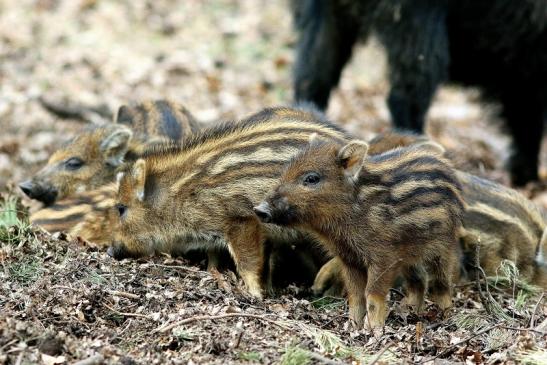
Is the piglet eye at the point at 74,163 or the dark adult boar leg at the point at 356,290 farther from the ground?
the dark adult boar leg at the point at 356,290

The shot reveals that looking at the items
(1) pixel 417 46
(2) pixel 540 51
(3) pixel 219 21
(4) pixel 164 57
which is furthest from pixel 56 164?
(3) pixel 219 21

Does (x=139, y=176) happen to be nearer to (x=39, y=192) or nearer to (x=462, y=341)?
(x=39, y=192)

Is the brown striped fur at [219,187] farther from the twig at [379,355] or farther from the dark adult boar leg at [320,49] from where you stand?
the dark adult boar leg at [320,49]

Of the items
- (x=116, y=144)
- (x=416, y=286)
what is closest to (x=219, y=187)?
(x=416, y=286)

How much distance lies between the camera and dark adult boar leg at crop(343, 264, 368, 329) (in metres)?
4.85

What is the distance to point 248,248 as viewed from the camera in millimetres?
5234

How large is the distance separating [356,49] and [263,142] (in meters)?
3.96

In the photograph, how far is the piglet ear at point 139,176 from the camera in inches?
217

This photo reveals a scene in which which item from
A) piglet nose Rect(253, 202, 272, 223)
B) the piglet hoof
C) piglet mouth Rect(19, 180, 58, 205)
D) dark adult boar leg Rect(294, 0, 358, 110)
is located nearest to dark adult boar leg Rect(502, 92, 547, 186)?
dark adult boar leg Rect(294, 0, 358, 110)

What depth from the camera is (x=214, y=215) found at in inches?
209

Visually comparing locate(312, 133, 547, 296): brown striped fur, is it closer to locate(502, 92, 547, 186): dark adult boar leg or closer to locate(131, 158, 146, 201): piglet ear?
locate(131, 158, 146, 201): piglet ear

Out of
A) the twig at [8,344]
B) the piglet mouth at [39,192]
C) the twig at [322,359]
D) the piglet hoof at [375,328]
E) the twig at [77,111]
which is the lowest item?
the twig at [77,111]

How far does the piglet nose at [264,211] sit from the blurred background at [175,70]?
443 centimetres

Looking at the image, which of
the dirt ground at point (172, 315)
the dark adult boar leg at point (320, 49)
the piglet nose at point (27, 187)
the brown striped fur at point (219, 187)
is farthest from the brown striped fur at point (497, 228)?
the dark adult boar leg at point (320, 49)
